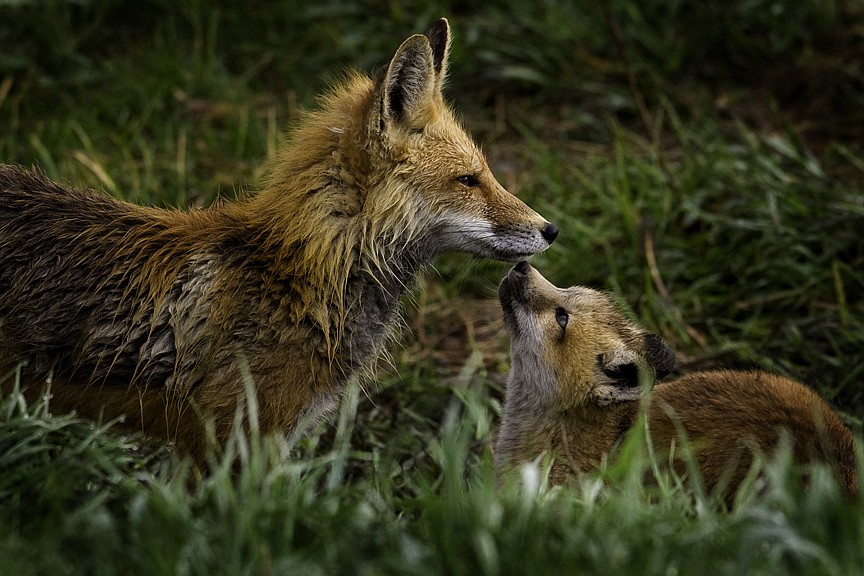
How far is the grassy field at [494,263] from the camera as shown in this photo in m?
3.24

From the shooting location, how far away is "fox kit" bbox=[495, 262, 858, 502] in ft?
16.5

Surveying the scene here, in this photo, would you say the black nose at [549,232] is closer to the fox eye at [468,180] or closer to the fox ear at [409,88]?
the fox eye at [468,180]

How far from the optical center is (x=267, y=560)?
121 inches

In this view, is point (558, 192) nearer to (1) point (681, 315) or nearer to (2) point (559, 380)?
(1) point (681, 315)

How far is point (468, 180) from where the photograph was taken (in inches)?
201

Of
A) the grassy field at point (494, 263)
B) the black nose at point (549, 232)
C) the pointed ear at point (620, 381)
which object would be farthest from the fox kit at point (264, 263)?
the pointed ear at point (620, 381)

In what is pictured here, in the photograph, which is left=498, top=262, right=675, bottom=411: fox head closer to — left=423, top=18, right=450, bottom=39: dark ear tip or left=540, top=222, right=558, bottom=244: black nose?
left=540, top=222, right=558, bottom=244: black nose

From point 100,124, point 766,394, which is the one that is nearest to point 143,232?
point 766,394

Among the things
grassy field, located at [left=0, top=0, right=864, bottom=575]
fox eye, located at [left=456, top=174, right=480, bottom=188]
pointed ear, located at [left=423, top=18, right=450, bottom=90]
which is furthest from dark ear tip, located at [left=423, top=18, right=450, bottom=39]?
grassy field, located at [left=0, top=0, right=864, bottom=575]

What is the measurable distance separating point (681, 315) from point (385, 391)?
2.06 metres

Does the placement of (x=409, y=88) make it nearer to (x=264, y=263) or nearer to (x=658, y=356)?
(x=264, y=263)

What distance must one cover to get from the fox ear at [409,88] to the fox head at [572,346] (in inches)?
43.9

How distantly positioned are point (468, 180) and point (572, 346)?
1.11 metres

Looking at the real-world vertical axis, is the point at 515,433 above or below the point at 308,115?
below
